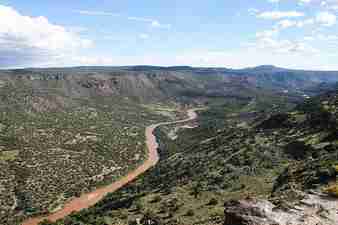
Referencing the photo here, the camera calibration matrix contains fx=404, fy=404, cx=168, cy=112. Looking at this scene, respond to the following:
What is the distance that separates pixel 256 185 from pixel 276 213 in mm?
26825

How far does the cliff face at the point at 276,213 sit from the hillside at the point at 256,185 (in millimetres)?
45

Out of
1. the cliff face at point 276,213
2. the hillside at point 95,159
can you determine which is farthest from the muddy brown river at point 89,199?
the cliff face at point 276,213

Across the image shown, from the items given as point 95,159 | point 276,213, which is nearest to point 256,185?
point 276,213

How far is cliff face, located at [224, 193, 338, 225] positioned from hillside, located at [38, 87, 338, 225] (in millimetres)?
45

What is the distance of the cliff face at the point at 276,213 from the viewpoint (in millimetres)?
18328

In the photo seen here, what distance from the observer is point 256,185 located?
4541cm

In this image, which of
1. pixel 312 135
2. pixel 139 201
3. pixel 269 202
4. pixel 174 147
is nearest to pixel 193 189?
pixel 139 201

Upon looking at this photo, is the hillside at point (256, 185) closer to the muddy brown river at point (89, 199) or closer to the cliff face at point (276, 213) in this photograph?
the cliff face at point (276, 213)

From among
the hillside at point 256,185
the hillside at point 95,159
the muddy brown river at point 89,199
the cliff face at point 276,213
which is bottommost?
the muddy brown river at point 89,199

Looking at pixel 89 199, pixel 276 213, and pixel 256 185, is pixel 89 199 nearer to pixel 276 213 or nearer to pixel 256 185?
pixel 256 185

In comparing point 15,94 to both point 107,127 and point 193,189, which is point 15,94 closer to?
point 107,127

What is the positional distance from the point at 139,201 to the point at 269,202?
34.3m

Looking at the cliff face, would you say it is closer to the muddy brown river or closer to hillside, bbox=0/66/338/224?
hillside, bbox=0/66/338/224

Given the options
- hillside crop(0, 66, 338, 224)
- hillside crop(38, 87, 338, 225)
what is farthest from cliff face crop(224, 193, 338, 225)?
hillside crop(0, 66, 338, 224)
